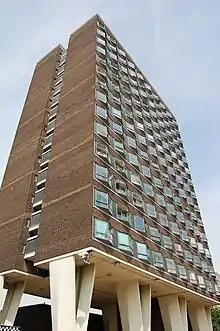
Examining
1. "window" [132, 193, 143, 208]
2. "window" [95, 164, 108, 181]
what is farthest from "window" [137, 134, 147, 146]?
"window" [95, 164, 108, 181]

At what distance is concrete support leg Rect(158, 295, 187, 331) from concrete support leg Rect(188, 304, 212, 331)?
6241 millimetres

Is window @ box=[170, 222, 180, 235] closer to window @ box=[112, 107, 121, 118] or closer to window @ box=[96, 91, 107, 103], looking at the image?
window @ box=[112, 107, 121, 118]

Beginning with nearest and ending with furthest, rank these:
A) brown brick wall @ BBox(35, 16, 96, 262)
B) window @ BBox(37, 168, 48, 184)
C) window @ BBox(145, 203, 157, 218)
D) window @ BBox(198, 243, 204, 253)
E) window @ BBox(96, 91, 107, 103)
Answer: brown brick wall @ BBox(35, 16, 96, 262) < window @ BBox(37, 168, 48, 184) < window @ BBox(145, 203, 157, 218) < window @ BBox(96, 91, 107, 103) < window @ BBox(198, 243, 204, 253)

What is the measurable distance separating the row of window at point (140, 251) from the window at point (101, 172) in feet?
12.9

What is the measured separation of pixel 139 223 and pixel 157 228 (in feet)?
12.2

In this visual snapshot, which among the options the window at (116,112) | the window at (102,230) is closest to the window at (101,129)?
the window at (116,112)

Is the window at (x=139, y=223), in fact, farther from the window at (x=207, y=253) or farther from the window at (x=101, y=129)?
the window at (x=207, y=253)

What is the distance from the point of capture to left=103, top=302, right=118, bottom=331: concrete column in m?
38.6

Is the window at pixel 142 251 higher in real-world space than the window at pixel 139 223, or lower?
lower

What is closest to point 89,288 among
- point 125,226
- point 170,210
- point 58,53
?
point 125,226

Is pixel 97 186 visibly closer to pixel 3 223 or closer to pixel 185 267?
pixel 3 223

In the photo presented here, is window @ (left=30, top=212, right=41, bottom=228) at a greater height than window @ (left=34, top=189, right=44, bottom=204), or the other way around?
window @ (left=34, top=189, right=44, bottom=204)

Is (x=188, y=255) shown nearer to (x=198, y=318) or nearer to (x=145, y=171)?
(x=198, y=318)

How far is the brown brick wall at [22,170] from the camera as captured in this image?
29.6 meters
